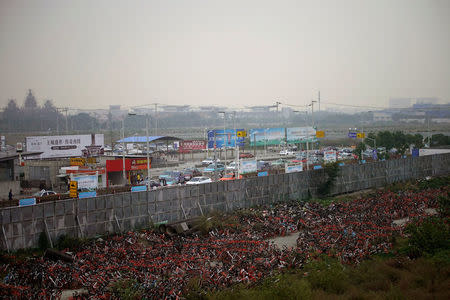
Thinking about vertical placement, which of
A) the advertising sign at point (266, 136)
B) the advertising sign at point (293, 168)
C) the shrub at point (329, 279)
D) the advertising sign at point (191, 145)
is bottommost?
the shrub at point (329, 279)

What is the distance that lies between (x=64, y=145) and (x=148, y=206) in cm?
2594

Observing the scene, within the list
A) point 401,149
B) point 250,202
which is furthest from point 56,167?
point 401,149

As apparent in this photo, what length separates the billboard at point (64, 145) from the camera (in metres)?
41.3

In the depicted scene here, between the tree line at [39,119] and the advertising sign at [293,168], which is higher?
the tree line at [39,119]

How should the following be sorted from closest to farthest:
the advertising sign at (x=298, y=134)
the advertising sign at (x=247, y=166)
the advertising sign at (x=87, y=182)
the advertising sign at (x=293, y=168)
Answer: the advertising sign at (x=87, y=182), the advertising sign at (x=293, y=168), the advertising sign at (x=247, y=166), the advertising sign at (x=298, y=134)

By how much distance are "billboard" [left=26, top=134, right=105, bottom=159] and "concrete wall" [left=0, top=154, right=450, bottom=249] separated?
23413mm

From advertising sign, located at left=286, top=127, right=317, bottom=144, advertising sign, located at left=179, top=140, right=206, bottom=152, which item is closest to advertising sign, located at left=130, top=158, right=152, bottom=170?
advertising sign, located at left=179, top=140, right=206, bottom=152

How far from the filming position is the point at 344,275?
11.9m

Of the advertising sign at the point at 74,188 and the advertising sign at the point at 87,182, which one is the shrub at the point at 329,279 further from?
the advertising sign at the point at 87,182

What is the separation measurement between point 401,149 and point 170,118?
3272 inches

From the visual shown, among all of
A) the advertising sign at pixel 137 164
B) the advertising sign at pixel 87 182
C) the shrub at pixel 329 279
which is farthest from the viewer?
the advertising sign at pixel 137 164

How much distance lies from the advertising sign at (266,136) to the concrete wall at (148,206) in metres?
16.4

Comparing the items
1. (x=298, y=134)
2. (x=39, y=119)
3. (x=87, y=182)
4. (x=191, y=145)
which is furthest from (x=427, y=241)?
(x=39, y=119)

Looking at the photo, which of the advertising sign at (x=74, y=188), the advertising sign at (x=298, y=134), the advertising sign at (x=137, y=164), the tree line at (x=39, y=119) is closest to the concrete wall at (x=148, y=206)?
the advertising sign at (x=74, y=188)
